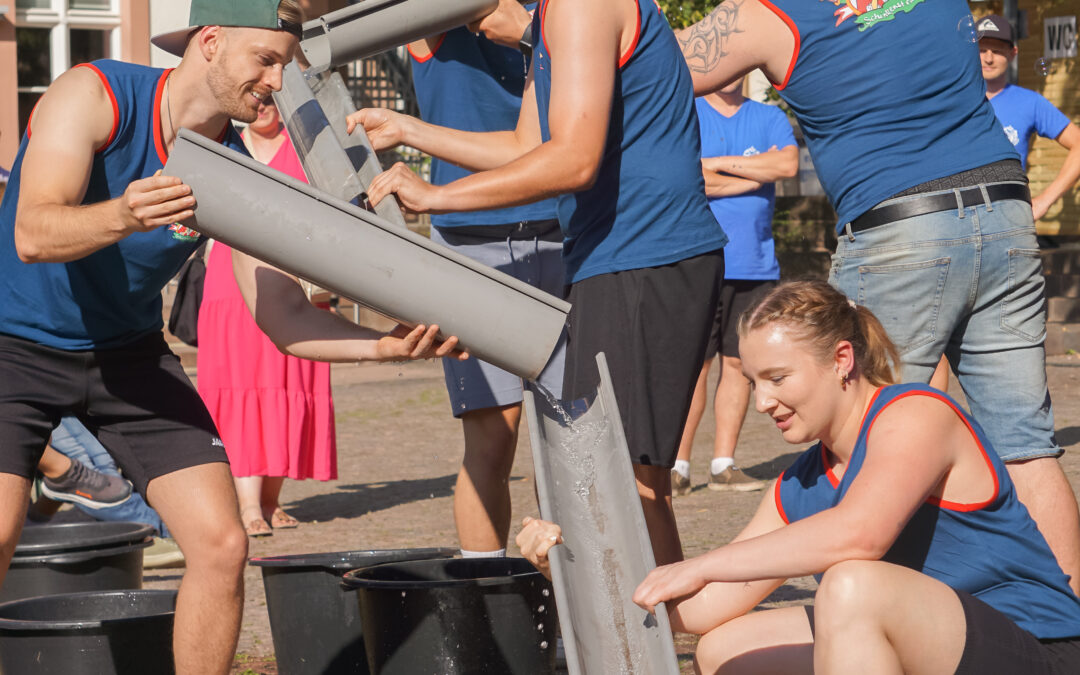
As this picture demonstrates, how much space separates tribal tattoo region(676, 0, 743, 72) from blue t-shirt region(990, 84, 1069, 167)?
4.04 meters

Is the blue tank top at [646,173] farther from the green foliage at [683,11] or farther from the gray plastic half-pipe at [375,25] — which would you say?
the green foliage at [683,11]

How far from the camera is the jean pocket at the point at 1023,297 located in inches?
147

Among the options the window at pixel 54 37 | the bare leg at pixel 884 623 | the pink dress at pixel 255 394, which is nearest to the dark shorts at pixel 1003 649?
the bare leg at pixel 884 623

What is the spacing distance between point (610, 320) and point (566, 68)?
2.14 feet

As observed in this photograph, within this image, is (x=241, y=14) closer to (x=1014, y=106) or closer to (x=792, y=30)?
(x=792, y=30)

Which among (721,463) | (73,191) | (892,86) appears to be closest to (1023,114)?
(721,463)

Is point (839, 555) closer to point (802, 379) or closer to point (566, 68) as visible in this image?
point (802, 379)

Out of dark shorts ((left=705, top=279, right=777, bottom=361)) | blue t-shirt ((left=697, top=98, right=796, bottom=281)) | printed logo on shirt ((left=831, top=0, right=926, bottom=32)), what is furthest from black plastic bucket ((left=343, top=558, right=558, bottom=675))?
blue t-shirt ((left=697, top=98, right=796, bottom=281))

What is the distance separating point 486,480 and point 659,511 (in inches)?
43.2

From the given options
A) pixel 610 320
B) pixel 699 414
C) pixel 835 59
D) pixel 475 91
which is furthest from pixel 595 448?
pixel 699 414

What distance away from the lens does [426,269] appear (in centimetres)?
310

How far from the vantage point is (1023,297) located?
12.4 ft

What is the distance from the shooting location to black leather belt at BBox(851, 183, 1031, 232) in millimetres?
3688

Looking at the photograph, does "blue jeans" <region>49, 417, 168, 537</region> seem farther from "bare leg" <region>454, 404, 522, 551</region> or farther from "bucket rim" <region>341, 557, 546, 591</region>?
"bucket rim" <region>341, 557, 546, 591</region>
